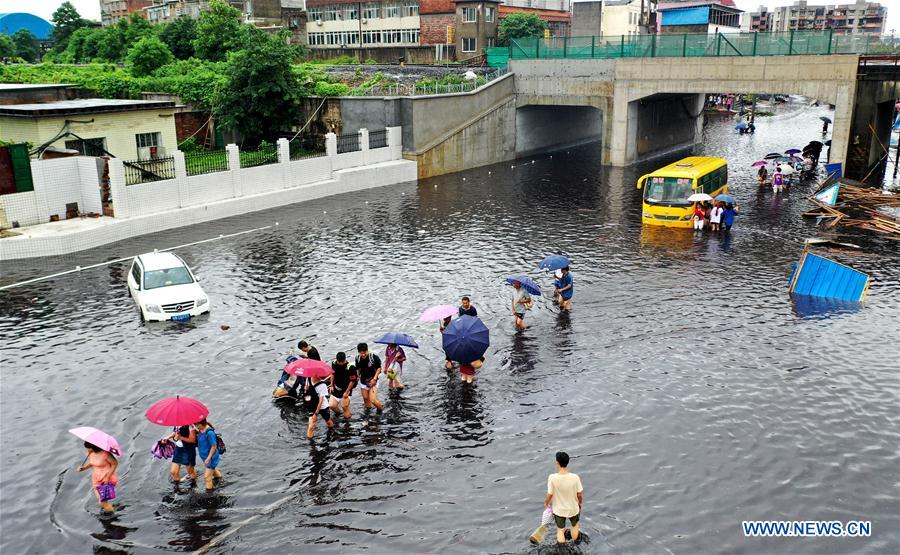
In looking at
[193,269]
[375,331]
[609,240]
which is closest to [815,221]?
[609,240]

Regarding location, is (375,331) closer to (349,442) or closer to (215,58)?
(349,442)

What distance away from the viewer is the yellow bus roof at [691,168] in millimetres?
30359

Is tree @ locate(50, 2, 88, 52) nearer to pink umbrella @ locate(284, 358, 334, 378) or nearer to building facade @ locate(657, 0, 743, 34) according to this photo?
building facade @ locate(657, 0, 743, 34)

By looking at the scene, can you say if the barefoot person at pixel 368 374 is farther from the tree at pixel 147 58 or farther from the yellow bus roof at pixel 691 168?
Result: the tree at pixel 147 58

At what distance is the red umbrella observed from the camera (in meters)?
11.5

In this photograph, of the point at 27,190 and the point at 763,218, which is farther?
the point at 763,218

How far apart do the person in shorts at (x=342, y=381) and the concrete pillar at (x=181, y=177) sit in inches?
780

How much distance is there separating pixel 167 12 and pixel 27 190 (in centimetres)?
8666

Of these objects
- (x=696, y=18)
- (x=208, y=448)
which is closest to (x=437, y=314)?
(x=208, y=448)

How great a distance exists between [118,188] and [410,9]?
200 ft

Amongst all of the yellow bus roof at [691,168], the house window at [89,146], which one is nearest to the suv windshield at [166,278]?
the house window at [89,146]

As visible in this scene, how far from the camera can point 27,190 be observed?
2775 cm

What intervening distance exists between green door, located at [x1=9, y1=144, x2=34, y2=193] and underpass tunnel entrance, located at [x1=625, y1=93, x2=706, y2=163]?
1302 inches

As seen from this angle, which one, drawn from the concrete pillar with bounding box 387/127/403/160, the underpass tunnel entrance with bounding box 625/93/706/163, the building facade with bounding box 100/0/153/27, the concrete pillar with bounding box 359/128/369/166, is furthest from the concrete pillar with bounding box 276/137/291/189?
the building facade with bounding box 100/0/153/27
